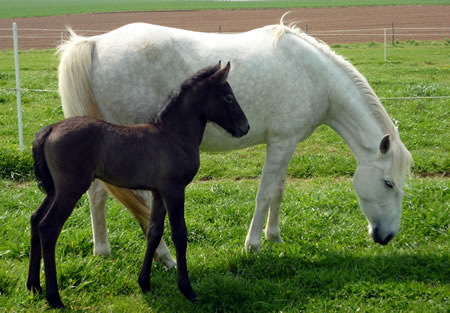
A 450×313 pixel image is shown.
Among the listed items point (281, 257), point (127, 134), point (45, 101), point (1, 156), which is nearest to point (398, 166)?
point (281, 257)

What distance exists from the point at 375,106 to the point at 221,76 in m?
1.86

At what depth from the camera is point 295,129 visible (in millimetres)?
4711

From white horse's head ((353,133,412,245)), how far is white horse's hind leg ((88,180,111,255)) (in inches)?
94.7

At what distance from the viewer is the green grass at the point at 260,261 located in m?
3.75

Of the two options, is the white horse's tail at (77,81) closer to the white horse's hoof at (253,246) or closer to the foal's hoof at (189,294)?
the foal's hoof at (189,294)

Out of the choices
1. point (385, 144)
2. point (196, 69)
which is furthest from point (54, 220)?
point (385, 144)

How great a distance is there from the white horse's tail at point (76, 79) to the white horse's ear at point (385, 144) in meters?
2.59

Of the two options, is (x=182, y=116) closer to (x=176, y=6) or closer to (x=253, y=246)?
(x=253, y=246)

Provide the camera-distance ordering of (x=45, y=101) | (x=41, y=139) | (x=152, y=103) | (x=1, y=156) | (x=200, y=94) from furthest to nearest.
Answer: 1. (x=45, y=101)
2. (x=1, y=156)
3. (x=152, y=103)
4. (x=200, y=94)
5. (x=41, y=139)

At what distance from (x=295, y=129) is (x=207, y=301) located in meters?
1.84

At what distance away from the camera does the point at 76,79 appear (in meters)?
4.11

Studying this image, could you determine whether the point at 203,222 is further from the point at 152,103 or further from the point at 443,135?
the point at 443,135

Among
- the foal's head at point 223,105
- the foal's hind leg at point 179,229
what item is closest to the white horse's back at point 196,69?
the foal's head at point 223,105

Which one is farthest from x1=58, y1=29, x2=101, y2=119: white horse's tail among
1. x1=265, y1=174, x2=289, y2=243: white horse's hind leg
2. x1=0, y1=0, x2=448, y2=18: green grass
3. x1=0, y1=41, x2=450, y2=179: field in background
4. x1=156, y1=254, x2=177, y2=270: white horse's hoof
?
x1=0, y1=0, x2=448, y2=18: green grass
